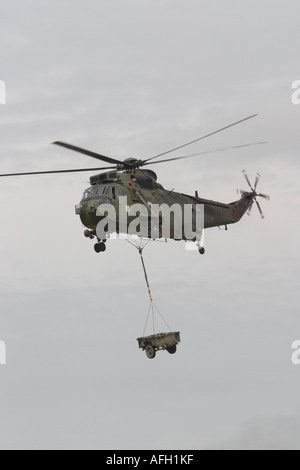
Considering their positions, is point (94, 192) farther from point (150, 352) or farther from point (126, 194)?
point (150, 352)

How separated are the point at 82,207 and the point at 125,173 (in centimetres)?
380

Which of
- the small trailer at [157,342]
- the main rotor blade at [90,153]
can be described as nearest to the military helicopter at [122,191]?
the main rotor blade at [90,153]

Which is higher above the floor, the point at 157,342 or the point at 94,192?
the point at 94,192

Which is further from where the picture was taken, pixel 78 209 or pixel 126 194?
pixel 126 194

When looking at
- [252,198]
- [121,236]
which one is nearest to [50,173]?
[121,236]

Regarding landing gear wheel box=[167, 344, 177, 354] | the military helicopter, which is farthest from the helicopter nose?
landing gear wheel box=[167, 344, 177, 354]

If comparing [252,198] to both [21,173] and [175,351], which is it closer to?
[175,351]

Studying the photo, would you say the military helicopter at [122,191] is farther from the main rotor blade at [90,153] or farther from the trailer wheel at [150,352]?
the trailer wheel at [150,352]

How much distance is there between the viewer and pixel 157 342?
4534cm

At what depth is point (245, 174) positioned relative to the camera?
58.3m

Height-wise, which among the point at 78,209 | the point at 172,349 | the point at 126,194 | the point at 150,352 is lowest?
the point at 150,352

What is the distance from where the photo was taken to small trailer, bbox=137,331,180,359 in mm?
45375

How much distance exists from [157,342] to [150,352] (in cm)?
71

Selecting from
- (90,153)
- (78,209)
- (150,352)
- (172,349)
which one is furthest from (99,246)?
(172,349)
